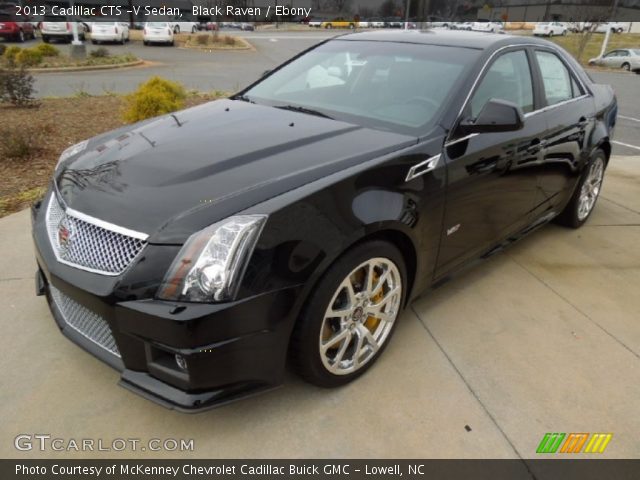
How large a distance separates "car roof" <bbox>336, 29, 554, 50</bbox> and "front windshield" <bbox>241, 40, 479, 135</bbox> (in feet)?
0.25

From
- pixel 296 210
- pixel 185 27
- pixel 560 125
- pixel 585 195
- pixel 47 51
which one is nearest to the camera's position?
pixel 296 210

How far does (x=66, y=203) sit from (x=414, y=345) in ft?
6.48

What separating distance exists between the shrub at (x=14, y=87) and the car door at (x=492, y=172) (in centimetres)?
825

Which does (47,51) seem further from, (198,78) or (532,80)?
(532,80)

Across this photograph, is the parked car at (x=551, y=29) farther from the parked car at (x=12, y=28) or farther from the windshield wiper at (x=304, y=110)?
the windshield wiper at (x=304, y=110)

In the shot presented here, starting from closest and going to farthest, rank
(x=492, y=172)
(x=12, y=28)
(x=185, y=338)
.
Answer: (x=185, y=338)
(x=492, y=172)
(x=12, y=28)

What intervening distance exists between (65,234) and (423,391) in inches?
73.6

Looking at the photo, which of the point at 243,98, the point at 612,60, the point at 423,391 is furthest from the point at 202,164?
the point at 612,60

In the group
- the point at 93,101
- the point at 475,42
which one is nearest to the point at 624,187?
the point at 475,42

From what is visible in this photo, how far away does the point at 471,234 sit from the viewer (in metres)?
3.08

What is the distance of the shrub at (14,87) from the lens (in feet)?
27.5

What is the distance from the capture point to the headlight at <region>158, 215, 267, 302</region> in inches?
75.1

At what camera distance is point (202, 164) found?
2.39 metres

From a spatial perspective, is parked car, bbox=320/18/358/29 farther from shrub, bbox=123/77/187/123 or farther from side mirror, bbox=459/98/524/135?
side mirror, bbox=459/98/524/135
